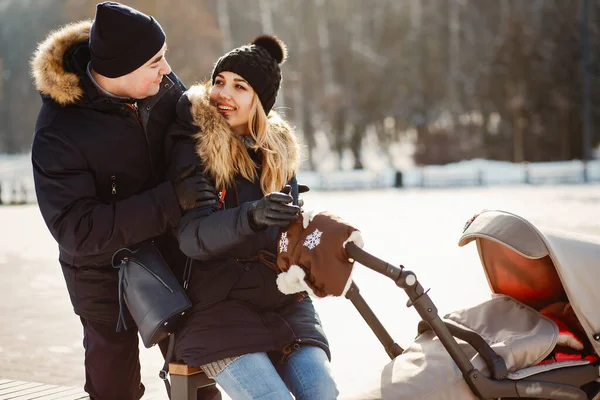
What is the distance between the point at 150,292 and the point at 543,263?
5.00 ft

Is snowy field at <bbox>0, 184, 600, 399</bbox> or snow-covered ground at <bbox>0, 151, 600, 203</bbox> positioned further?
snow-covered ground at <bbox>0, 151, 600, 203</bbox>

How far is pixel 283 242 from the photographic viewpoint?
280cm

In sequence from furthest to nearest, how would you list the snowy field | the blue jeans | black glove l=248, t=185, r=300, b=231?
the snowy field, the blue jeans, black glove l=248, t=185, r=300, b=231

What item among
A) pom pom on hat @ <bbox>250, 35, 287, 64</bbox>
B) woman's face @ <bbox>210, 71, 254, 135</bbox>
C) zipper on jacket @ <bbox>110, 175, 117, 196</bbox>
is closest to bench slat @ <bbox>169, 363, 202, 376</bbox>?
zipper on jacket @ <bbox>110, 175, 117, 196</bbox>

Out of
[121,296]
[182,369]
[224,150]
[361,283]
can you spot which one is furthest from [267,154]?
[361,283]

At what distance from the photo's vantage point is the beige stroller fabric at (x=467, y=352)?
2.76 m

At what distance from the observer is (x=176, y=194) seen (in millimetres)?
3014

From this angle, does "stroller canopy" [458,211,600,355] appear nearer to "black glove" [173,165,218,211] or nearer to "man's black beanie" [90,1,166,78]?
"black glove" [173,165,218,211]

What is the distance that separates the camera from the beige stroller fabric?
276 centimetres

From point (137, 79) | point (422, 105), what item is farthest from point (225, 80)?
point (422, 105)

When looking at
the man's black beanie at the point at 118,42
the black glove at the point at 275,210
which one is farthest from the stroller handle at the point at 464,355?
the man's black beanie at the point at 118,42

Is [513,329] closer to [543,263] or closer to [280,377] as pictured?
[543,263]

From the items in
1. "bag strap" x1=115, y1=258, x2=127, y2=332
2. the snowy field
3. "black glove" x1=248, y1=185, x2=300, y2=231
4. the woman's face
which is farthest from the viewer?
the snowy field

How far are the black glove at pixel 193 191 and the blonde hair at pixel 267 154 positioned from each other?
0.22 meters
